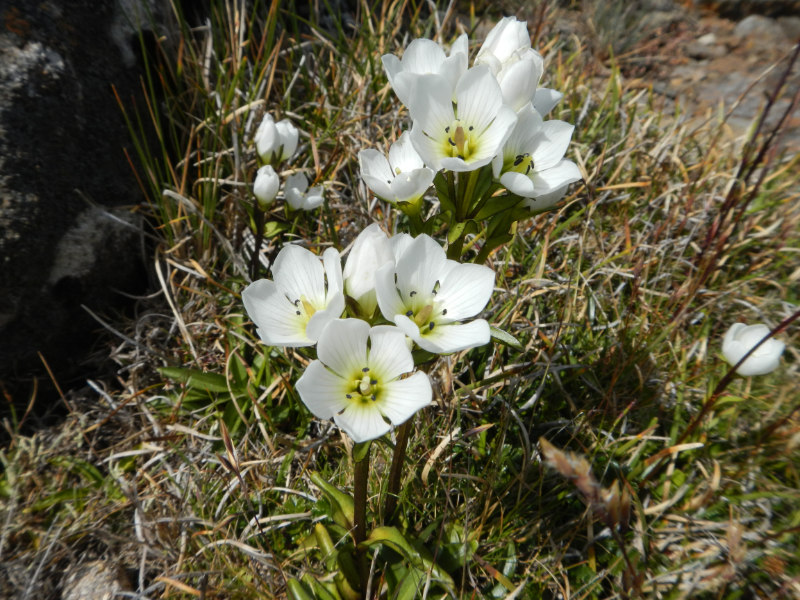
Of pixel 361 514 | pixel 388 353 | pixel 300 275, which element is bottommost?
pixel 361 514

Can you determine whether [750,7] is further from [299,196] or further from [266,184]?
[266,184]

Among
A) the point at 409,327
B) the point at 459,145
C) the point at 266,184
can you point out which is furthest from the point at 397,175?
the point at 266,184

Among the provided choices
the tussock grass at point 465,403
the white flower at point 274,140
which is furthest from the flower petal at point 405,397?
the white flower at point 274,140

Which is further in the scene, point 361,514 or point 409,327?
point 361,514

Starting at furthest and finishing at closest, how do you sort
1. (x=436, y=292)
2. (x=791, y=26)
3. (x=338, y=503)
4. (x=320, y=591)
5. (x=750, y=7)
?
(x=750, y=7) < (x=791, y=26) < (x=338, y=503) < (x=320, y=591) < (x=436, y=292)

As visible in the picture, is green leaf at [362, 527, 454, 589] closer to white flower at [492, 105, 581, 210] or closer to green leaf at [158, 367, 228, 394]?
green leaf at [158, 367, 228, 394]

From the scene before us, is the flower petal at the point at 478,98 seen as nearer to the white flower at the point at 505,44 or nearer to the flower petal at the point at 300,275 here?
the white flower at the point at 505,44
